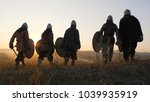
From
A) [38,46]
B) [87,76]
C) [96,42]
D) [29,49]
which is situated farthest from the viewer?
[38,46]

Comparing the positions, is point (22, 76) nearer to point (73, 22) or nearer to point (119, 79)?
point (119, 79)

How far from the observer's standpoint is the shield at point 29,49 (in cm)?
1897

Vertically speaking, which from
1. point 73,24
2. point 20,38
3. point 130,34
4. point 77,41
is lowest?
point 77,41

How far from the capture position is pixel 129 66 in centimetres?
1475

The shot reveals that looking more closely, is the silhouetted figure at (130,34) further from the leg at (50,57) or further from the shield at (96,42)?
the leg at (50,57)

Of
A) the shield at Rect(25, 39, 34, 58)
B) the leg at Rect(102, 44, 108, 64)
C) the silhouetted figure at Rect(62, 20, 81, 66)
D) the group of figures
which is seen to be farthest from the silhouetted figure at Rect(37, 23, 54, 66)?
the leg at Rect(102, 44, 108, 64)

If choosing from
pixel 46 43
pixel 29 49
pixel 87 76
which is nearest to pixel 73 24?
pixel 46 43

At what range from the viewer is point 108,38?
58.6 ft

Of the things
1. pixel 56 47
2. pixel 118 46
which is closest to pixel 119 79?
pixel 118 46

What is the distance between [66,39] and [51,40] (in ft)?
2.34

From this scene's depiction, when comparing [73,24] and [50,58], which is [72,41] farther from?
[50,58]

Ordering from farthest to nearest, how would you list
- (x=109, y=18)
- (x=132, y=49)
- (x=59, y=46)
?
(x=59, y=46) → (x=109, y=18) → (x=132, y=49)

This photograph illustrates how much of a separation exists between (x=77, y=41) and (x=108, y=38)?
1.38 m

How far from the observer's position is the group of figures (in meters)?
17.0
